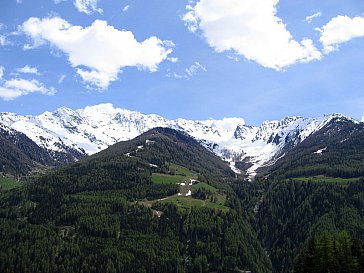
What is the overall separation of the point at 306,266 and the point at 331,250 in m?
8.51

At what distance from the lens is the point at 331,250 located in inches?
4648

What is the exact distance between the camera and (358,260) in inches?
4776

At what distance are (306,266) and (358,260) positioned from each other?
13.0 meters

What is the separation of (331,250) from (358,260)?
9.08 metres

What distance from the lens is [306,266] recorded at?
123 m
